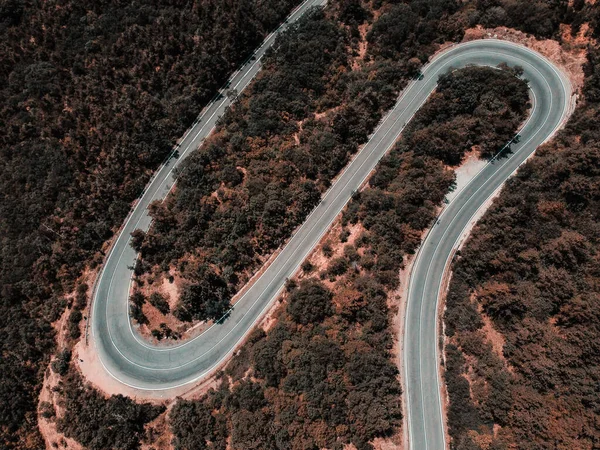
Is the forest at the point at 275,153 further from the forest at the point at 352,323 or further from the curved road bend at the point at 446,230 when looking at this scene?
the curved road bend at the point at 446,230

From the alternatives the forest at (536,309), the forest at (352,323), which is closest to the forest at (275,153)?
the forest at (352,323)

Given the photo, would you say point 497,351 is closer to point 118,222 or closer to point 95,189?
point 118,222

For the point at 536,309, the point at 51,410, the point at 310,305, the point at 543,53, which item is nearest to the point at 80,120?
the point at 51,410

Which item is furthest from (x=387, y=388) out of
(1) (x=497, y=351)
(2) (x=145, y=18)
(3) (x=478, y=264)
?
(2) (x=145, y=18)

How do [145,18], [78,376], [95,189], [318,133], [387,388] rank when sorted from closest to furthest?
1. [387,388]
2. [78,376]
3. [318,133]
4. [95,189]
5. [145,18]

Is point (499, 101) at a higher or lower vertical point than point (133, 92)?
higher

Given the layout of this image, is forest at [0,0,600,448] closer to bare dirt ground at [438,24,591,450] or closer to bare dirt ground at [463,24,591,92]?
bare dirt ground at [463,24,591,92]

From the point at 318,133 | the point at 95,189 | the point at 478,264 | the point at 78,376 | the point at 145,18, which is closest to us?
the point at 478,264
